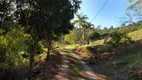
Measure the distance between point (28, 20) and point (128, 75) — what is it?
366 inches

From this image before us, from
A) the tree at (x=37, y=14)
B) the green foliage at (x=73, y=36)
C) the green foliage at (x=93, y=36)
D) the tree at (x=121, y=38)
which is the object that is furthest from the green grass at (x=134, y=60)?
the green foliage at (x=73, y=36)

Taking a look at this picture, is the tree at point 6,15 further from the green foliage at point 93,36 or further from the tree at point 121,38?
the green foliage at point 93,36

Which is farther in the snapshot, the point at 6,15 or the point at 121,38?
the point at 121,38

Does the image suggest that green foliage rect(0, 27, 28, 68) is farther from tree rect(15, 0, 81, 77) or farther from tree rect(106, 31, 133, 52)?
tree rect(106, 31, 133, 52)

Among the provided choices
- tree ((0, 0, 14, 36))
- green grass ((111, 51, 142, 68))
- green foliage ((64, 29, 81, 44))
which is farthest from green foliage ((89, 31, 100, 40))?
tree ((0, 0, 14, 36))

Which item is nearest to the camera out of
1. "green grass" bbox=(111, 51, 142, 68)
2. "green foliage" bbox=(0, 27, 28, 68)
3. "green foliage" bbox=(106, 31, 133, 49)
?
"green foliage" bbox=(0, 27, 28, 68)

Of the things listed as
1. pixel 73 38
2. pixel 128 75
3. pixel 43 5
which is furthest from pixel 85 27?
pixel 43 5

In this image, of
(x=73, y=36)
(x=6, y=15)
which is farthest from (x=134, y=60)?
(x=73, y=36)

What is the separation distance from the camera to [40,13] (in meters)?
13.7

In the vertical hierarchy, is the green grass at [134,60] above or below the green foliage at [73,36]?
below

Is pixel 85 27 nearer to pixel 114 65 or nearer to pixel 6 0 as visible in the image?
pixel 114 65

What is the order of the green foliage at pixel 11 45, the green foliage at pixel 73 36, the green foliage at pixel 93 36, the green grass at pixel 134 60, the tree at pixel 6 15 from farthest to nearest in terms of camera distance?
the green foliage at pixel 73 36
the green foliage at pixel 93 36
the green grass at pixel 134 60
the green foliage at pixel 11 45
the tree at pixel 6 15

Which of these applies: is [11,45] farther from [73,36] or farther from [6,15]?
[73,36]

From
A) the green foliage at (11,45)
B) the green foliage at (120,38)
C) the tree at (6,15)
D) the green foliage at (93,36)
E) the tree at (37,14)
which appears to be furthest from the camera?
the green foliage at (93,36)
